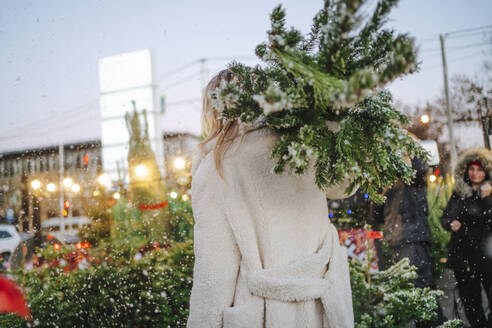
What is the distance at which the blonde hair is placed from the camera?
6.06 feet

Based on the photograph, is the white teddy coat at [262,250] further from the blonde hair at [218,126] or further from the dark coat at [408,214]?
the dark coat at [408,214]

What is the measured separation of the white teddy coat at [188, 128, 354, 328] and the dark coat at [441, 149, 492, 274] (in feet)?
9.19

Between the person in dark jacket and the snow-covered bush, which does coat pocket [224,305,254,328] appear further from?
the person in dark jacket

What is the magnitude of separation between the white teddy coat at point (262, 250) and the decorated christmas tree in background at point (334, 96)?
0.72ft

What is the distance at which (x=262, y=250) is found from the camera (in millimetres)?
1743

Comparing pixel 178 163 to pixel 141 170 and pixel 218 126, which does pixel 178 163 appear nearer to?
pixel 141 170

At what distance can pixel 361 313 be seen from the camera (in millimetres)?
3449

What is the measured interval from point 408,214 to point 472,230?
1.93ft

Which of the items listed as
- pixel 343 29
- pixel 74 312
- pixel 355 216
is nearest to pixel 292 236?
pixel 343 29

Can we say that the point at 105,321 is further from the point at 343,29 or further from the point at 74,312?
the point at 343,29

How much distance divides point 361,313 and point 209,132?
2266 millimetres

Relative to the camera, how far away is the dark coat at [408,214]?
430 centimetres

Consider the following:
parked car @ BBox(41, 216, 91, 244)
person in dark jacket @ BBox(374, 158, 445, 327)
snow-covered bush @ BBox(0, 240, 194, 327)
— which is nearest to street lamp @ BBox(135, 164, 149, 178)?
parked car @ BBox(41, 216, 91, 244)

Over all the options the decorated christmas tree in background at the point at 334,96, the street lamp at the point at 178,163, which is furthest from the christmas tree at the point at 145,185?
the decorated christmas tree in background at the point at 334,96
